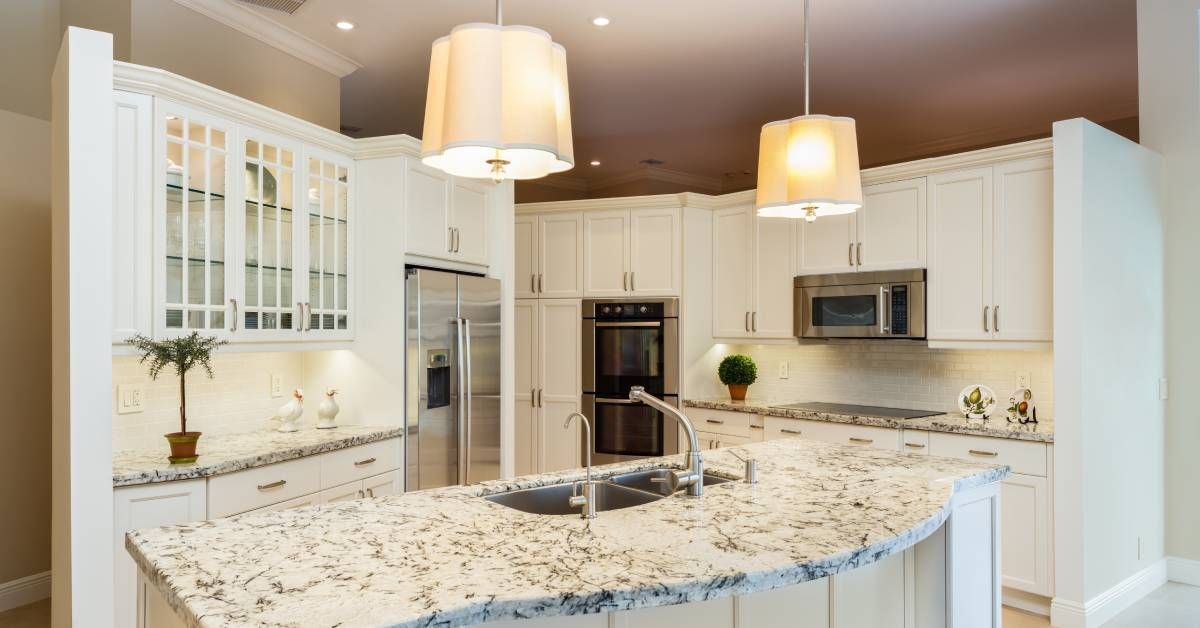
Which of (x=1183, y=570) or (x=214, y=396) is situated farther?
(x=1183, y=570)

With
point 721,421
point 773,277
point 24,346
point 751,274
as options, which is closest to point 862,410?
point 721,421

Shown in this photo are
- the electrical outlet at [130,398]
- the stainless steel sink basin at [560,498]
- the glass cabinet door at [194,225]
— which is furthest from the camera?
the electrical outlet at [130,398]

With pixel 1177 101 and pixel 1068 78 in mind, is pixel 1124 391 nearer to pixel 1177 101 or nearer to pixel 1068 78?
pixel 1177 101

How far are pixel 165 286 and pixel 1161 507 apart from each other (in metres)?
5.08

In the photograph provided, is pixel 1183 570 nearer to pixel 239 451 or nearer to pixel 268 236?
pixel 239 451

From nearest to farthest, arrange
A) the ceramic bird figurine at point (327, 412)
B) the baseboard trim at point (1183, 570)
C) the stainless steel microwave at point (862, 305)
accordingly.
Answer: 1. the ceramic bird figurine at point (327, 412)
2. the baseboard trim at point (1183, 570)
3. the stainless steel microwave at point (862, 305)

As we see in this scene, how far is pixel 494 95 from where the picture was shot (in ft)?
5.83

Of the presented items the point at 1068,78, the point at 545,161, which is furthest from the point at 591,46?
the point at 1068,78

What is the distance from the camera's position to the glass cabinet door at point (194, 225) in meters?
2.96

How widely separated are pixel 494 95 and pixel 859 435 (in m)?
3.31

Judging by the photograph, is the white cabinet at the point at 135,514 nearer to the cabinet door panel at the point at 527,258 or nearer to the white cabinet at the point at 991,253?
the cabinet door panel at the point at 527,258

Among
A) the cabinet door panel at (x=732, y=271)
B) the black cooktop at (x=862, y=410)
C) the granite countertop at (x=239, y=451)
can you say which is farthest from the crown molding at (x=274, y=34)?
the black cooktop at (x=862, y=410)

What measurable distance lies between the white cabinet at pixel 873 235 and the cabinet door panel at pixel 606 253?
1.26 metres

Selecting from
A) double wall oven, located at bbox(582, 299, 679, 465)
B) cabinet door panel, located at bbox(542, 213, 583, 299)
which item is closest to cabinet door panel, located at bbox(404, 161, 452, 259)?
cabinet door panel, located at bbox(542, 213, 583, 299)
